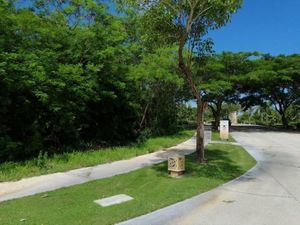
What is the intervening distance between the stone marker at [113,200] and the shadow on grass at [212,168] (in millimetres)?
2582

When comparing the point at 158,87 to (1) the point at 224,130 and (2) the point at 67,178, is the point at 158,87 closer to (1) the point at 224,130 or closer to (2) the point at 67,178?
(1) the point at 224,130

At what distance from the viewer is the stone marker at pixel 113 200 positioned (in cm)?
712

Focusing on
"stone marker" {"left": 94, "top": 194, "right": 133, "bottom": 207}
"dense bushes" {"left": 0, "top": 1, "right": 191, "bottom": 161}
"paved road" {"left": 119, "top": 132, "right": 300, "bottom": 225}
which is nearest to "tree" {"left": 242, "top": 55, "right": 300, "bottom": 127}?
"dense bushes" {"left": 0, "top": 1, "right": 191, "bottom": 161}

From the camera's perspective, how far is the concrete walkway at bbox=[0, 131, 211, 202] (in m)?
8.31

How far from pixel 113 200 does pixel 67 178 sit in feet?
9.19

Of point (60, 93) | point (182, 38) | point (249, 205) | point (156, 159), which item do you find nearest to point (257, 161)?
point (156, 159)

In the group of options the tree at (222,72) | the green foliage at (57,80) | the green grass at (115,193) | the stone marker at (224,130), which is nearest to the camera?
the green grass at (115,193)

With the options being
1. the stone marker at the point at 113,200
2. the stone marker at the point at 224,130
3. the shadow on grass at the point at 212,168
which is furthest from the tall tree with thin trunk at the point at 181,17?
the stone marker at the point at 224,130

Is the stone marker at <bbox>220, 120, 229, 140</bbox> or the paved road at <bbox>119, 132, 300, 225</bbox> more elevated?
the stone marker at <bbox>220, 120, 229, 140</bbox>

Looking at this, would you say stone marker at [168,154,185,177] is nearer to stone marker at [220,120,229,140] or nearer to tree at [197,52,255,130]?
stone marker at [220,120,229,140]

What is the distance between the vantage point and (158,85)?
22.3 metres

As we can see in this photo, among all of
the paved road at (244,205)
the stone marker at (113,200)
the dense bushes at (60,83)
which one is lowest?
the paved road at (244,205)

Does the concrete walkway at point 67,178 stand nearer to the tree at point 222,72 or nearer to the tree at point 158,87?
the tree at point 158,87

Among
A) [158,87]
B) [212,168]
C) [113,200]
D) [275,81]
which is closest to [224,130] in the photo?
[158,87]
